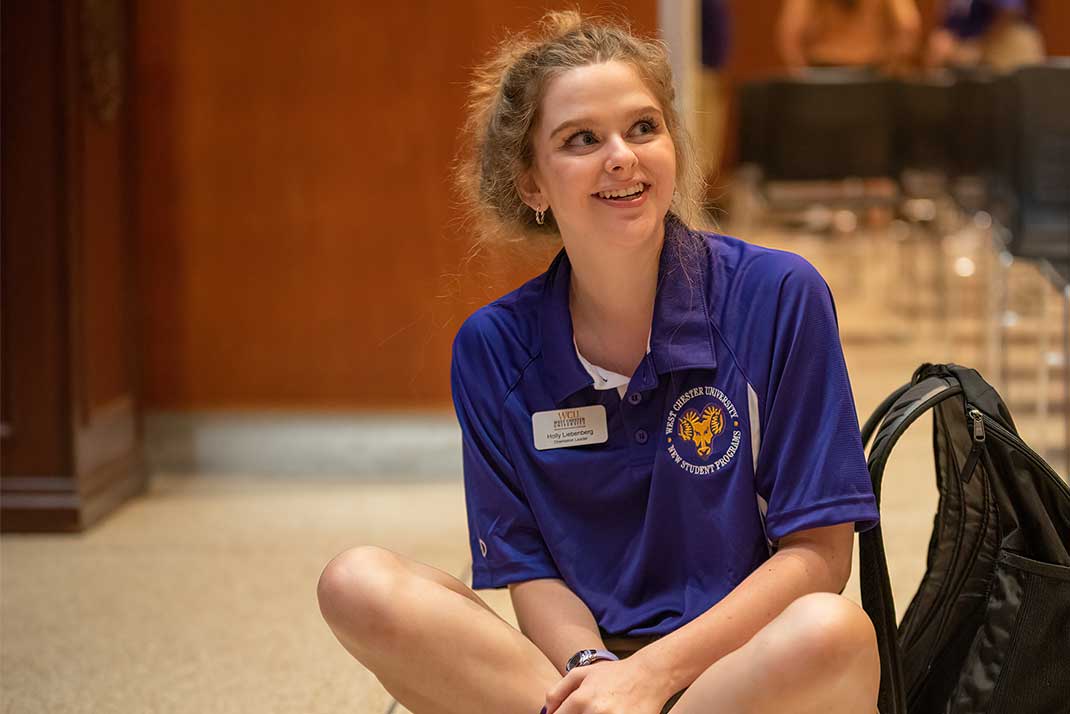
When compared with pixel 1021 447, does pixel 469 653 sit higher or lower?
lower

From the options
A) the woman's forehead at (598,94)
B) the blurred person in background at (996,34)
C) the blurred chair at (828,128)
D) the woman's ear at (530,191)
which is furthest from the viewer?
the blurred person in background at (996,34)

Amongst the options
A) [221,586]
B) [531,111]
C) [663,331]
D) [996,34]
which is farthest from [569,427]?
[996,34]

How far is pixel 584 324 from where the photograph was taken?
1858mm

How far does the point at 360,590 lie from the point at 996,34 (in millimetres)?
6611

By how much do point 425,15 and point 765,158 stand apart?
7.66 ft

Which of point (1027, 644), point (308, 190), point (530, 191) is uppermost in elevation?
point (530, 191)

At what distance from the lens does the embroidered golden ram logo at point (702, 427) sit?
1.71m

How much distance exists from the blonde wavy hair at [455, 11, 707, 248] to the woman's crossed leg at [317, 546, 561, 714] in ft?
1.76

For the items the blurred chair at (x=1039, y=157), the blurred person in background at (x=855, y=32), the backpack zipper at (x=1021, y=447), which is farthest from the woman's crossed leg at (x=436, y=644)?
the blurred person in background at (x=855, y=32)

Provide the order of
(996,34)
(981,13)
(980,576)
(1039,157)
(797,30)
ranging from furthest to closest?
1. (981,13)
2. (996,34)
3. (797,30)
4. (1039,157)
5. (980,576)

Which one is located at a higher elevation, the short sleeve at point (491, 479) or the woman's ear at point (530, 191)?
the woman's ear at point (530, 191)

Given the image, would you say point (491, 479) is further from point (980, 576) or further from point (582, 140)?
point (980, 576)

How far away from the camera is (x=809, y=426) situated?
1.67 m

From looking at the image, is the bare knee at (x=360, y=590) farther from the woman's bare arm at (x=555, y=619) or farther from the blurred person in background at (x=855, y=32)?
the blurred person in background at (x=855, y=32)
